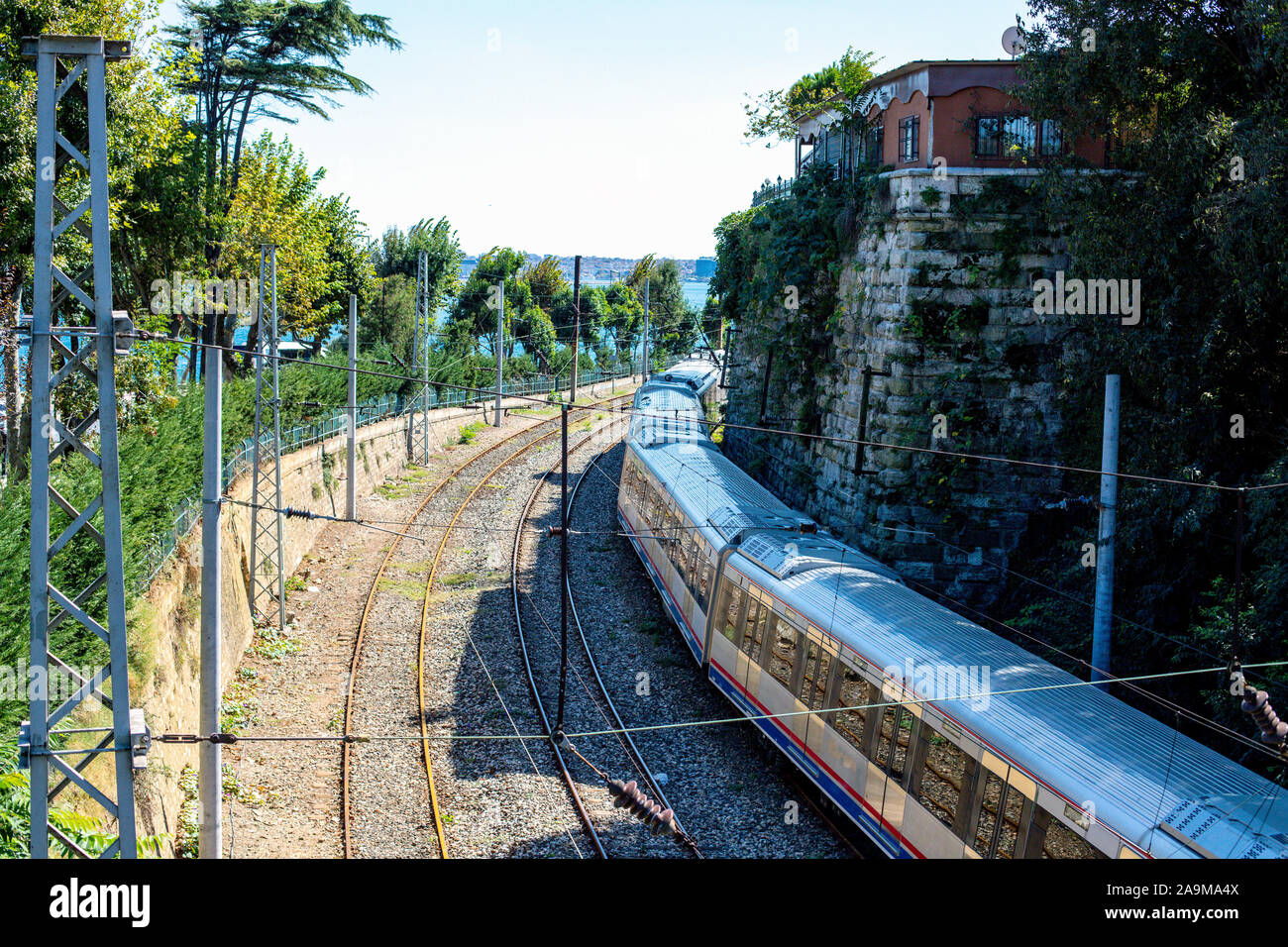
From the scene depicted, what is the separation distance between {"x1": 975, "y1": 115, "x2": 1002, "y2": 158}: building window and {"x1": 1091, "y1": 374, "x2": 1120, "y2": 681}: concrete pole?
600cm

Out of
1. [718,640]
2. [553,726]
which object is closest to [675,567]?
[718,640]

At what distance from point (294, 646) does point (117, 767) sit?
1088 cm

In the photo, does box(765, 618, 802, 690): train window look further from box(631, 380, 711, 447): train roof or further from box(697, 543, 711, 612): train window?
box(631, 380, 711, 447): train roof

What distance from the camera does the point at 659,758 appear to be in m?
13.6

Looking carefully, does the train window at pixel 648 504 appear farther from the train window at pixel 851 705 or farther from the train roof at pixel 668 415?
the train window at pixel 851 705

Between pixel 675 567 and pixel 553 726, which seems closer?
pixel 553 726

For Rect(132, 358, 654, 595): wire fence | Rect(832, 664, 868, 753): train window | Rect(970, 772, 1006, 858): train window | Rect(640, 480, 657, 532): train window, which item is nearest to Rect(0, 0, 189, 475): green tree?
Rect(132, 358, 654, 595): wire fence

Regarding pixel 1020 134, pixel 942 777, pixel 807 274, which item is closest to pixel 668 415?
pixel 807 274

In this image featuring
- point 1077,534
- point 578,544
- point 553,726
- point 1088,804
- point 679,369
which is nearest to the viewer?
point 1088,804

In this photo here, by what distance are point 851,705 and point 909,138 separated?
1170 centimetres

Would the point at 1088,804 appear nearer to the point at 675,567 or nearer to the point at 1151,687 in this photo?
the point at 1151,687

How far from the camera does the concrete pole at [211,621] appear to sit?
9.77 metres

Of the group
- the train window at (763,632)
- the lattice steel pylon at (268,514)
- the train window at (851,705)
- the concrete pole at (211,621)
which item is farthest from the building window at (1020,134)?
the concrete pole at (211,621)

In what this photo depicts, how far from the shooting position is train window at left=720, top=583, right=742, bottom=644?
1423 centimetres
